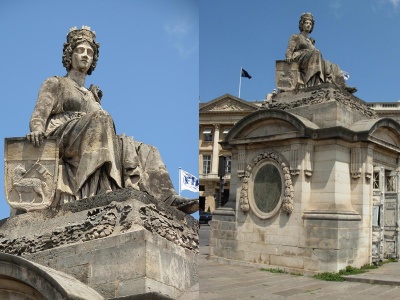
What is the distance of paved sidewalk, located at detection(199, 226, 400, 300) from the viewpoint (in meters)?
6.09

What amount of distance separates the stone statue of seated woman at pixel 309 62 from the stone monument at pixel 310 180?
19mm

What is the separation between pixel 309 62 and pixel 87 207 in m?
Result: 6.11

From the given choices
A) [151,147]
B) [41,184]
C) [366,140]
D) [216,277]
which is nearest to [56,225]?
[41,184]

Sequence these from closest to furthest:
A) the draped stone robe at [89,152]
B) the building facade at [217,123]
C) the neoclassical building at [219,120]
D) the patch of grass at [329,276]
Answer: the draped stone robe at [89,152] → the patch of grass at [329,276] → the building facade at [217,123] → the neoclassical building at [219,120]

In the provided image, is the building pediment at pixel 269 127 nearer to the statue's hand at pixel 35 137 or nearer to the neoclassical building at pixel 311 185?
the neoclassical building at pixel 311 185

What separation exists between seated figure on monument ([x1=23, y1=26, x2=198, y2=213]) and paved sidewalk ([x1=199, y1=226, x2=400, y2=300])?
157 centimetres

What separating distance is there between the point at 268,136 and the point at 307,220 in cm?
158

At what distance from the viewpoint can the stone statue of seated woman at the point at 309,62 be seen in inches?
368

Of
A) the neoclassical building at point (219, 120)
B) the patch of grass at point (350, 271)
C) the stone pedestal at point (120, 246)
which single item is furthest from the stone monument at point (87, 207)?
the neoclassical building at point (219, 120)

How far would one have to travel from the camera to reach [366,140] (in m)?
7.93

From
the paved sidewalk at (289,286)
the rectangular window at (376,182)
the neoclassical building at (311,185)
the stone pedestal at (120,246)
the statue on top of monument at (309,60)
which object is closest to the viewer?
the stone pedestal at (120,246)

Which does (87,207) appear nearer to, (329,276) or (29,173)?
(29,173)

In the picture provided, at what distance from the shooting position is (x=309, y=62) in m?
9.42

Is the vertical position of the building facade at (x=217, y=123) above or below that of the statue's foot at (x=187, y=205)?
above
